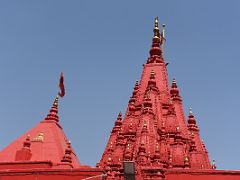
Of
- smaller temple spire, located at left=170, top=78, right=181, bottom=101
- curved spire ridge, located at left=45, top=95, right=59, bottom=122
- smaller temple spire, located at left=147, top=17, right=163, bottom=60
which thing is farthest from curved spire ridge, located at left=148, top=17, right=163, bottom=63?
curved spire ridge, located at left=45, top=95, right=59, bottom=122

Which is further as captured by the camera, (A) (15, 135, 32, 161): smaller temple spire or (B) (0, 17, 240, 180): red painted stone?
(A) (15, 135, 32, 161): smaller temple spire

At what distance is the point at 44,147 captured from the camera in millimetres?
20797

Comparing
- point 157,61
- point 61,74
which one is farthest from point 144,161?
point 61,74

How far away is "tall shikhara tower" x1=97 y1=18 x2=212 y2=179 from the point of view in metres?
17.1

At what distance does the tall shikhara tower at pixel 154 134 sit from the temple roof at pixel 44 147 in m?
2.24

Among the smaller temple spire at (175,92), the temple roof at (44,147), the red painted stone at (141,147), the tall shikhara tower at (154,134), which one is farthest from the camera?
the smaller temple spire at (175,92)

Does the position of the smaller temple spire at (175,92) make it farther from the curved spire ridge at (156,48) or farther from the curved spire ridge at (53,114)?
the curved spire ridge at (53,114)

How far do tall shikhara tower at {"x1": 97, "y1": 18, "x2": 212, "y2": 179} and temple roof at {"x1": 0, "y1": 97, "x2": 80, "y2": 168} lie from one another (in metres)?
2.24

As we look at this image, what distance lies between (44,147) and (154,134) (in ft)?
21.3

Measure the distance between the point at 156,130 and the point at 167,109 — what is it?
7.46 ft

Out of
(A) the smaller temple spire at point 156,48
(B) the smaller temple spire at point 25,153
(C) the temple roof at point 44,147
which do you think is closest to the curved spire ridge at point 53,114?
(C) the temple roof at point 44,147

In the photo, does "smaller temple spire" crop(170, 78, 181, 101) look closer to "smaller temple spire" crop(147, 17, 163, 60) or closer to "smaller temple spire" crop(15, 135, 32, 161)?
"smaller temple spire" crop(147, 17, 163, 60)

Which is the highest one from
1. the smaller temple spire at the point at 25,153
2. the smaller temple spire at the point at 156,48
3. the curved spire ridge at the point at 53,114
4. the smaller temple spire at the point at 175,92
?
the smaller temple spire at the point at 156,48

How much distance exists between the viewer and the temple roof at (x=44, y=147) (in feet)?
63.8
